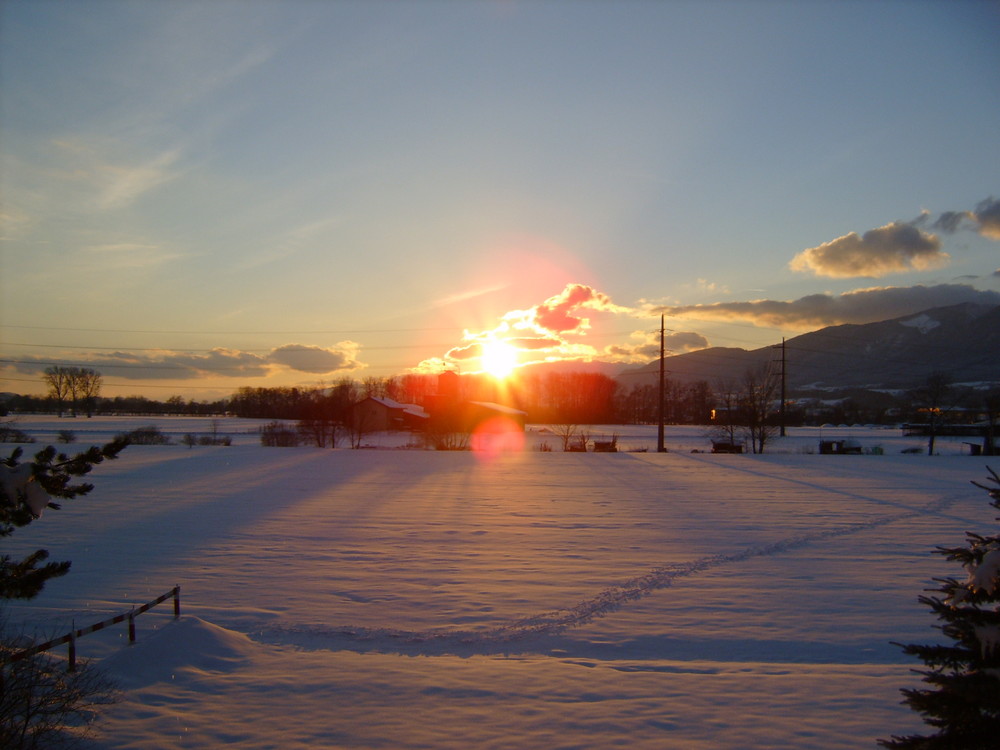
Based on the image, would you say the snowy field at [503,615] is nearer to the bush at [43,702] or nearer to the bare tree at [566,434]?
the bush at [43,702]

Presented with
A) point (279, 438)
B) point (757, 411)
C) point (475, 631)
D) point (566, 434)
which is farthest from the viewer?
point (279, 438)

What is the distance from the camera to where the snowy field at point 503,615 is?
235 inches

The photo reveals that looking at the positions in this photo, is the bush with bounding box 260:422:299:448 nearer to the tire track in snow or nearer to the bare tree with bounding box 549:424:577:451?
the bare tree with bounding box 549:424:577:451

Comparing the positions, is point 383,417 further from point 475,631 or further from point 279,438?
point 475,631

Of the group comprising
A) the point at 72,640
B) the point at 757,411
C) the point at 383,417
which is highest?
the point at 757,411

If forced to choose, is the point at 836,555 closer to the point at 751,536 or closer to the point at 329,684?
the point at 751,536

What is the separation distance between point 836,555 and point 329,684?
35.6 ft

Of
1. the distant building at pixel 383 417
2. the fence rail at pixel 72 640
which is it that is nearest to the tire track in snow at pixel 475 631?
the fence rail at pixel 72 640

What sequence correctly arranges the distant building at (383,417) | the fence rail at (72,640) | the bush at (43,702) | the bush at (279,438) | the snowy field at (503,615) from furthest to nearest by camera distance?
1. the distant building at (383,417)
2. the bush at (279,438)
3. the snowy field at (503,615)
4. the fence rail at (72,640)
5. the bush at (43,702)

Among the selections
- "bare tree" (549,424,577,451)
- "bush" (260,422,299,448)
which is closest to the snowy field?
"bare tree" (549,424,577,451)

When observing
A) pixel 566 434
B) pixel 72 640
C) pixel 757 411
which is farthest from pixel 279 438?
pixel 72 640

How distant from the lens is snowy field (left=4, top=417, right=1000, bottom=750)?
5.98 m

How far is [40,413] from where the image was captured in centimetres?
10719

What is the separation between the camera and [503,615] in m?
9.35
